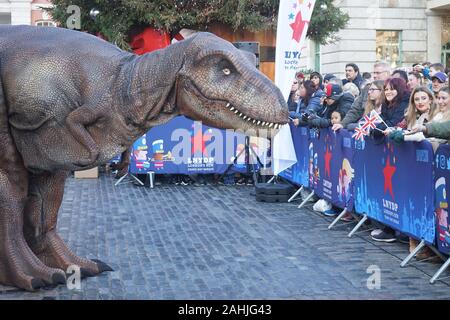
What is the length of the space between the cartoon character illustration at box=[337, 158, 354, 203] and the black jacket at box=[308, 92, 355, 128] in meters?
0.96

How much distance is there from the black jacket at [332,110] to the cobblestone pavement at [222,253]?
1357 mm

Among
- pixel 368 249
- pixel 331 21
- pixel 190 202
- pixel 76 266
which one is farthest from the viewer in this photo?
pixel 331 21

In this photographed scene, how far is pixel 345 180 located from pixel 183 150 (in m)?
4.75

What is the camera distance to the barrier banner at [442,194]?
20.1ft

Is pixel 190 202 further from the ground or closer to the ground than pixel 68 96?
closer to the ground

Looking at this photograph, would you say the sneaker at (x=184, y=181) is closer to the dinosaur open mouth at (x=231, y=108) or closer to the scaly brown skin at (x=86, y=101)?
the scaly brown skin at (x=86, y=101)

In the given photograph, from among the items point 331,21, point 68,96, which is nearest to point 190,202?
point 68,96

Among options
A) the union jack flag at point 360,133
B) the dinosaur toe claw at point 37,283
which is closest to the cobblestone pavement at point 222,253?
the dinosaur toe claw at point 37,283

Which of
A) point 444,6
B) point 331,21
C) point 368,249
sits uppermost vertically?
point 444,6

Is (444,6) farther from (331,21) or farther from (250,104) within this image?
(250,104)

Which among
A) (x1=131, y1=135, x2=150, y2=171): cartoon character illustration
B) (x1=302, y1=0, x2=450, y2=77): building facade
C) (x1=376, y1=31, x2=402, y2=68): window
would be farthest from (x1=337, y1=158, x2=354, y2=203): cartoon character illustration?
(x1=376, y1=31, x2=402, y2=68): window

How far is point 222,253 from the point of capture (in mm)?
7285

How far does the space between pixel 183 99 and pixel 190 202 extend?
6036 mm

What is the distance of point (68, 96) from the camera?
202 inches
